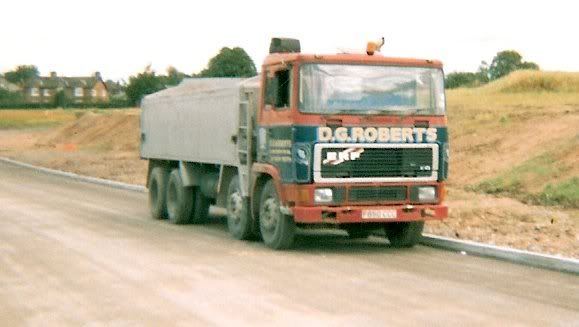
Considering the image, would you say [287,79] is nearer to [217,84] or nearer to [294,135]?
[294,135]

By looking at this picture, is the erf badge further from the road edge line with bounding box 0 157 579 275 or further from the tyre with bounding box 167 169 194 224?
the tyre with bounding box 167 169 194 224

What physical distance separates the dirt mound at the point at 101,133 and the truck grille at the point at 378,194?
146ft

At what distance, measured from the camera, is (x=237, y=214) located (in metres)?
16.8

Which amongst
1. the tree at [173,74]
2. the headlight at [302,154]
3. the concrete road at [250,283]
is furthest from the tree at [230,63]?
the headlight at [302,154]

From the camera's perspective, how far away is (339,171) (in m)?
14.8

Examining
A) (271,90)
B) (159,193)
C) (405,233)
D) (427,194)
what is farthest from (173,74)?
(427,194)

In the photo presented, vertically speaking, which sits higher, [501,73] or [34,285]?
[501,73]

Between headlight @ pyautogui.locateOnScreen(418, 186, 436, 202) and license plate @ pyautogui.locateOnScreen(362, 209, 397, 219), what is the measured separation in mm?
546

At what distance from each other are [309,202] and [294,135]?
96cm

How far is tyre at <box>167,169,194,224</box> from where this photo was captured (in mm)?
19719

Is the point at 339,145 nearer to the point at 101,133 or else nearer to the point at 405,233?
the point at 405,233

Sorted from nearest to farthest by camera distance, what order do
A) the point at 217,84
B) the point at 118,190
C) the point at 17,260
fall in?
the point at 17,260
the point at 217,84
the point at 118,190

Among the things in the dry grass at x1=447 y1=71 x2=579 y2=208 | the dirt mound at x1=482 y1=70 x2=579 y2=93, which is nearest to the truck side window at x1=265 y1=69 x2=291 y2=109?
the dry grass at x1=447 y1=71 x2=579 y2=208

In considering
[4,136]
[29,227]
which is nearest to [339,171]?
[29,227]
